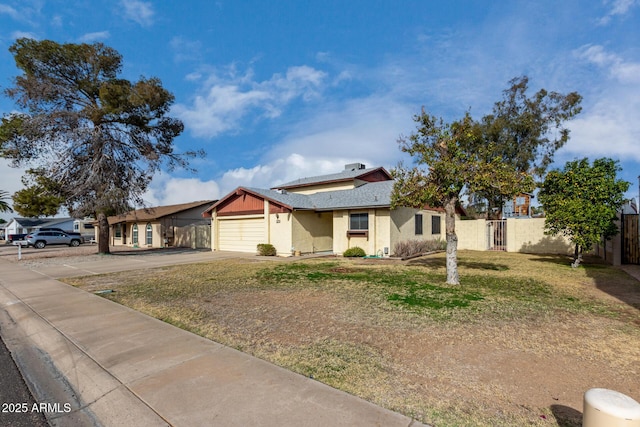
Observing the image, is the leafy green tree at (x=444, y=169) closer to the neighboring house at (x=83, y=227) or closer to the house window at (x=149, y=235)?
the house window at (x=149, y=235)

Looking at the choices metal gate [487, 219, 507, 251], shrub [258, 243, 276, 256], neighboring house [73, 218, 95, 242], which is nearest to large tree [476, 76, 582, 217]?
metal gate [487, 219, 507, 251]

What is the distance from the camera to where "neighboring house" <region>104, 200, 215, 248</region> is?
2725 cm

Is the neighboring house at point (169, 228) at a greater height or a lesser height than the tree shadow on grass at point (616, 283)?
greater

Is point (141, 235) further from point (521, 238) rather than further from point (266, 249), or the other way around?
point (521, 238)

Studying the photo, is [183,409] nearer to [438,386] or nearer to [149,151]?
[438,386]

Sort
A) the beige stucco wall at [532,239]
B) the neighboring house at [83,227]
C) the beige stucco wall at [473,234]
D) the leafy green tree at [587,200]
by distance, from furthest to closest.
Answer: the neighboring house at [83,227] → the beige stucco wall at [473,234] → the beige stucco wall at [532,239] → the leafy green tree at [587,200]

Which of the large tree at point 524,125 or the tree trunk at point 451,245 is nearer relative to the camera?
the tree trunk at point 451,245

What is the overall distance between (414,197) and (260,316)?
19.4 ft

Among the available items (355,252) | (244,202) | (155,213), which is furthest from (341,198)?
(155,213)

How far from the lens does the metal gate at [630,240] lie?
44.2 ft

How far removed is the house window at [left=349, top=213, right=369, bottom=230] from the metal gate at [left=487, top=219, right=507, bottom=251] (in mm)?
10245

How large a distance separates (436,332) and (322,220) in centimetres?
1517

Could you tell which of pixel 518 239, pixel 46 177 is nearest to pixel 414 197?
pixel 518 239

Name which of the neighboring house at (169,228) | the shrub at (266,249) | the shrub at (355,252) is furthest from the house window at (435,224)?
the neighboring house at (169,228)
